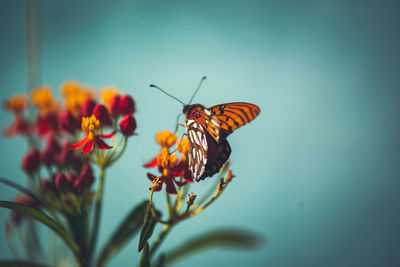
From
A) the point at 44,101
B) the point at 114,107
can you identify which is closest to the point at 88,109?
the point at 114,107

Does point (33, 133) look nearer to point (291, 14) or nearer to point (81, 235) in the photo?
point (81, 235)

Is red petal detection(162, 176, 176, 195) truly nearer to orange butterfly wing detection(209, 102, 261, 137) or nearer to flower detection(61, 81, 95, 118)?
orange butterfly wing detection(209, 102, 261, 137)

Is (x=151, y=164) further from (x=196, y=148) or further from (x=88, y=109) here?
(x=88, y=109)

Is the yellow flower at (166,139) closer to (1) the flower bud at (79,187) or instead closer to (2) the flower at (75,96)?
(1) the flower bud at (79,187)

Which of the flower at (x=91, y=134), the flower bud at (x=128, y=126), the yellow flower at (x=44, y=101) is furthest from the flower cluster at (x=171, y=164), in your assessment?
the yellow flower at (x=44, y=101)

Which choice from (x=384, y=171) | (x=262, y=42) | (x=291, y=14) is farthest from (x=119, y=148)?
(x=384, y=171)

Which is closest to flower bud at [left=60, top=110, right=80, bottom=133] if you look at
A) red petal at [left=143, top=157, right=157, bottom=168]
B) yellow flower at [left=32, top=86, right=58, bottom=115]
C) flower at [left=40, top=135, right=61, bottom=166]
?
flower at [left=40, top=135, right=61, bottom=166]
